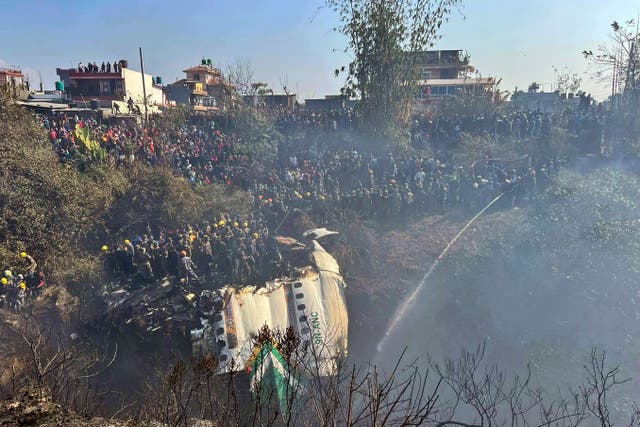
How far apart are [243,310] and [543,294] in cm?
1134

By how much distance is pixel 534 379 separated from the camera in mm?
14773

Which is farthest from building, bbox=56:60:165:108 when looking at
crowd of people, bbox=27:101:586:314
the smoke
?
the smoke

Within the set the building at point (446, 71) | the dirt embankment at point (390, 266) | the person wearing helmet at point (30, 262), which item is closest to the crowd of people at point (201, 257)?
the person wearing helmet at point (30, 262)

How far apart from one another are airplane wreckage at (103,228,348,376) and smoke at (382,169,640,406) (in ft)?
9.07

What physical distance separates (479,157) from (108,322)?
21070mm

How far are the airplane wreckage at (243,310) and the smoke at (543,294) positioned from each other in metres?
2.76

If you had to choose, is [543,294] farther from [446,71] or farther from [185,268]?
[446,71]

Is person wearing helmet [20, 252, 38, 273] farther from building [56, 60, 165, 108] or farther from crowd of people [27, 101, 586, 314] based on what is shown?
building [56, 60, 165, 108]

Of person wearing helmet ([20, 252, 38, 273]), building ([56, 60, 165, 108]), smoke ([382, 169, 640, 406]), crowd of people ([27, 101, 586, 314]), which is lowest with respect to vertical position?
smoke ([382, 169, 640, 406])

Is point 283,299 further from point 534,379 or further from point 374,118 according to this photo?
point 374,118

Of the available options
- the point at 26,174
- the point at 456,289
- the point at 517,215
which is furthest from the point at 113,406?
the point at 517,215

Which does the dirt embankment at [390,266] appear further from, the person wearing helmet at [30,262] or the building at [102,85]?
the building at [102,85]

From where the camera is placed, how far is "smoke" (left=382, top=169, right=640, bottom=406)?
1566 cm

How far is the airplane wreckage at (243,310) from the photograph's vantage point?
13.8 m
